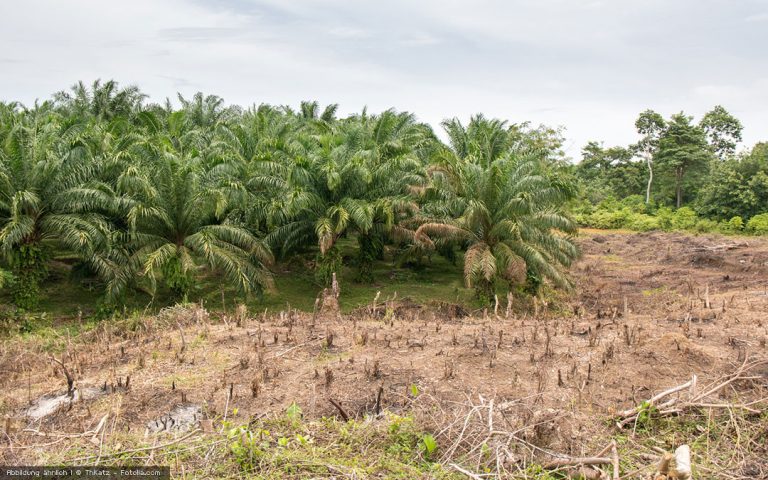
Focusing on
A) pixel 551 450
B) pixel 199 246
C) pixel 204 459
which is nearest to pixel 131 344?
pixel 204 459

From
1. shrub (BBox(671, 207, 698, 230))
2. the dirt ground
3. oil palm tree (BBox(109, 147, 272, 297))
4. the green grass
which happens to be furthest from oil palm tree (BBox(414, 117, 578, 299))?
shrub (BBox(671, 207, 698, 230))

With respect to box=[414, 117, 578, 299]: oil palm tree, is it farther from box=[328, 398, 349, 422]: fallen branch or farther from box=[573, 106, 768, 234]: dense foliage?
box=[573, 106, 768, 234]: dense foliage

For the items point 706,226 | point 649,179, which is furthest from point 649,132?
point 706,226

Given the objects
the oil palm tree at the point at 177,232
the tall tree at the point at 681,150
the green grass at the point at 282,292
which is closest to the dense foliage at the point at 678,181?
the tall tree at the point at 681,150

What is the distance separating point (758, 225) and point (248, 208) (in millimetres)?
28447

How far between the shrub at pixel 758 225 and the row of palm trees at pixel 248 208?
20.2m

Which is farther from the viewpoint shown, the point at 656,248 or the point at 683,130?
the point at 683,130

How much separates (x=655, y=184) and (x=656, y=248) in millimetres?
21425

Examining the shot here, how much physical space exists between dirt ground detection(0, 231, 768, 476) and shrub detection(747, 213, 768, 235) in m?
23.7

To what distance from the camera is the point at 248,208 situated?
58.1 feet

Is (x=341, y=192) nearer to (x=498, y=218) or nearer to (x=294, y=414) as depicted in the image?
(x=498, y=218)

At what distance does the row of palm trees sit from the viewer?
14578 mm

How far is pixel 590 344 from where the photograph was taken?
901 centimetres

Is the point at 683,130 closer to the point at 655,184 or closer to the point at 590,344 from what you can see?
the point at 655,184
